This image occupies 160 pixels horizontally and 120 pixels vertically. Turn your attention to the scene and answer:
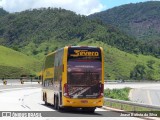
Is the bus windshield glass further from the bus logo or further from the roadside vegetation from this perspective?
the roadside vegetation

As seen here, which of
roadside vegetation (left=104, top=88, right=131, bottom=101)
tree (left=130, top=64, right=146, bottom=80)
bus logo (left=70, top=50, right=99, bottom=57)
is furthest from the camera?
tree (left=130, top=64, right=146, bottom=80)

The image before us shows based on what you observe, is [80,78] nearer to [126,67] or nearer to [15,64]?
[15,64]

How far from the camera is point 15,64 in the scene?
149625 mm

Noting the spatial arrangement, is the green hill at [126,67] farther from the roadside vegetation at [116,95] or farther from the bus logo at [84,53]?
the bus logo at [84,53]

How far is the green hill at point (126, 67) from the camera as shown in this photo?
579 feet

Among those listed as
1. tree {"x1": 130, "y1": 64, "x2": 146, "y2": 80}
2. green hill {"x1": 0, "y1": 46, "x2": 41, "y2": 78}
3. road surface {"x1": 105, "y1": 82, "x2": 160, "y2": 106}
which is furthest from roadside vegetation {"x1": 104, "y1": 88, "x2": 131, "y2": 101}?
tree {"x1": 130, "y1": 64, "x2": 146, "y2": 80}

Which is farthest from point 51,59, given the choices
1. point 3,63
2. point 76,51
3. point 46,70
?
point 3,63

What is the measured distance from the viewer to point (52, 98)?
88.6 ft

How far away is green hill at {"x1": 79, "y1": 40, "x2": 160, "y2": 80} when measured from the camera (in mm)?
176375

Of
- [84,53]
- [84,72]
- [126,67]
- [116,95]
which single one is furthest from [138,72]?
[84,72]

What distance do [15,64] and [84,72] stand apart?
12750 cm

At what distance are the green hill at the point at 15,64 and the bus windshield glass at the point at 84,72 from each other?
4352 inches

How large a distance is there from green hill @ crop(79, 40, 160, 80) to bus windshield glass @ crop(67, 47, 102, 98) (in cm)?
14485

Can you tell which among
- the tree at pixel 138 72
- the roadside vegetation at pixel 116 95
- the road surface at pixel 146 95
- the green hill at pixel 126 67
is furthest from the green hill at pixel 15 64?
the roadside vegetation at pixel 116 95
